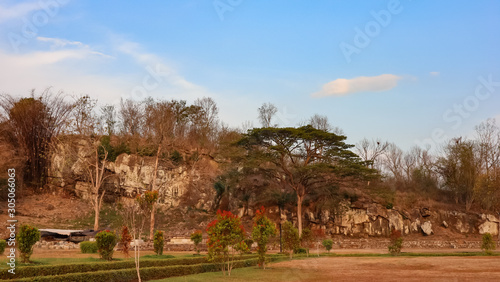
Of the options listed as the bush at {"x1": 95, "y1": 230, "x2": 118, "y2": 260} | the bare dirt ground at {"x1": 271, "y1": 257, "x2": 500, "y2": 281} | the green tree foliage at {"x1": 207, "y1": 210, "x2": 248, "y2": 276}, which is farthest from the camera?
the bush at {"x1": 95, "y1": 230, "x2": 118, "y2": 260}

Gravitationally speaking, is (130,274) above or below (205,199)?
below

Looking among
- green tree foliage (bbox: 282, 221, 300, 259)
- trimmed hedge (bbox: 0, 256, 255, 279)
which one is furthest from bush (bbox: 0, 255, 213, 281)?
green tree foliage (bbox: 282, 221, 300, 259)

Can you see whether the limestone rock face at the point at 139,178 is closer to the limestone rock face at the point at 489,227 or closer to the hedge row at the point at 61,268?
the hedge row at the point at 61,268

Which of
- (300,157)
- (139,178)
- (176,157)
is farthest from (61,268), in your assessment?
(176,157)

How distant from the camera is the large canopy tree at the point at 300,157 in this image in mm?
36844

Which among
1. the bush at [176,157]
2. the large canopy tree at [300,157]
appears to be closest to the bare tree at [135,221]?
the large canopy tree at [300,157]

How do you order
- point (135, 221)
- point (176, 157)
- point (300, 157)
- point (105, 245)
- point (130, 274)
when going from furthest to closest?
point (176, 157), point (300, 157), point (135, 221), point (105, 245), point (130, 274)

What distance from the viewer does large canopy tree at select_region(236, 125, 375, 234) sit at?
3684cm

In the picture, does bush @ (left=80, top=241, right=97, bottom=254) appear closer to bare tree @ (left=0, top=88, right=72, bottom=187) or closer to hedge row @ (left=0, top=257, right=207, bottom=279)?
hedge row @ (left=0, top=257, right=207, bottom=279)

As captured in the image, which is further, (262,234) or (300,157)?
(300,157)

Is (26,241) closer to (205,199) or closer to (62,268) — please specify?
(62,268)

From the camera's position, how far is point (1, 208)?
39719mm

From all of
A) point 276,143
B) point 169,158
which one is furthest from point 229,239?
point 169,158

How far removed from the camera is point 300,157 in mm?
39781
